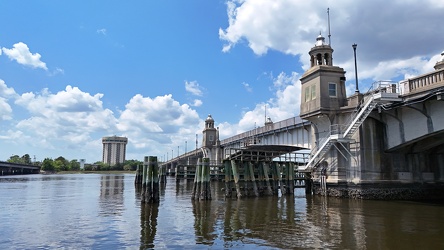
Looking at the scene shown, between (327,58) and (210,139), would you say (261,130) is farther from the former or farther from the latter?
(210,139)

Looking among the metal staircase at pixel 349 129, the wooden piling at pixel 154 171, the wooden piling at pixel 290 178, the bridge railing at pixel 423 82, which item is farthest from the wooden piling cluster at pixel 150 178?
the bridge railing at pixel 423 82

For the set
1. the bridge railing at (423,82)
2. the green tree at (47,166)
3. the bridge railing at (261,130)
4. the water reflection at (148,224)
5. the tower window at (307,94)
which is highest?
the tower window at (307,94)

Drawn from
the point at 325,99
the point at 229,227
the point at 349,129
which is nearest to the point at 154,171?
the point at 229,227

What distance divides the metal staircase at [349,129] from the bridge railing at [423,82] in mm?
2587

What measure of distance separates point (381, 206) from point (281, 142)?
19.6 m

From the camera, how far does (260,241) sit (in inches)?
561

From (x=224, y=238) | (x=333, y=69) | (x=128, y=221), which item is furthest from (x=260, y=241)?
(x=333, y=69)

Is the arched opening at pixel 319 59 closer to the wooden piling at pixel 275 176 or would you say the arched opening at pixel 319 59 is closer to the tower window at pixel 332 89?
the tower window at pixel 332 89

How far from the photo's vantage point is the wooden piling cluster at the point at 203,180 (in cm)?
2858

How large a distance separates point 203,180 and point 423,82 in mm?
18581

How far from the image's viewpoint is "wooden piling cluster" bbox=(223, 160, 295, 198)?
102 ft

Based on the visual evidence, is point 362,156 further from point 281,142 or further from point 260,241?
point 260,241

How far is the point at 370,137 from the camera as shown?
99.8ft

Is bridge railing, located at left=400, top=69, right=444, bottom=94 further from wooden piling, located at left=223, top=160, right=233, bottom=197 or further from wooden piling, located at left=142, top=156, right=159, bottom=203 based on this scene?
wooden piling, located at left=142, top=156, right=159, bottom=203
